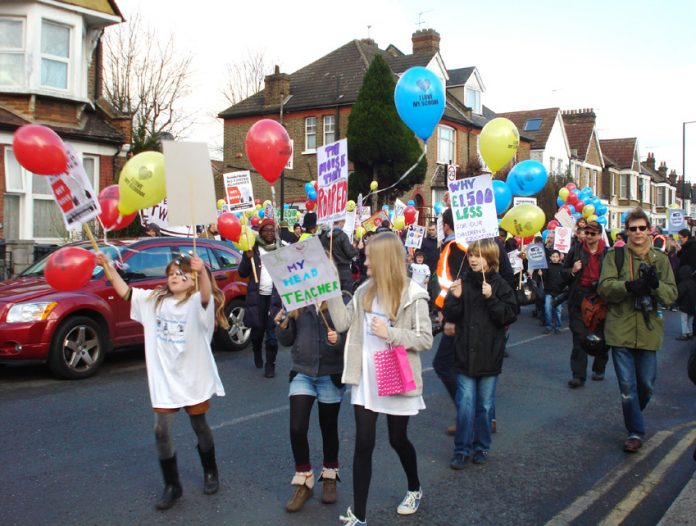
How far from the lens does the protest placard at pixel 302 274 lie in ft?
13.7

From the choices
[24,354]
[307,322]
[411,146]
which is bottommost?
[24,354]

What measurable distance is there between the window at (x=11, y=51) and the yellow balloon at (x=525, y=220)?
42.1 ft

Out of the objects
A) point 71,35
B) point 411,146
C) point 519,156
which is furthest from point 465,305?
point 519,156

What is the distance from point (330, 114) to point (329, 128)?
0.64m

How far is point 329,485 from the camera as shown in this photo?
448 cm

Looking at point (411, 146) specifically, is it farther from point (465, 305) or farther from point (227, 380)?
point (465, 305)

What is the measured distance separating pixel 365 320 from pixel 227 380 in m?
4.57

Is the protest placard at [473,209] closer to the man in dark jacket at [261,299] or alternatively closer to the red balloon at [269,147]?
the red balloon at [269,147]

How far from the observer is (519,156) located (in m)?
42.8

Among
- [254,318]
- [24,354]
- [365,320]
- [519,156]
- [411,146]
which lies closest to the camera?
[365,320]

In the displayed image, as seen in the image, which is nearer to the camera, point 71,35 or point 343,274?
point 343,274

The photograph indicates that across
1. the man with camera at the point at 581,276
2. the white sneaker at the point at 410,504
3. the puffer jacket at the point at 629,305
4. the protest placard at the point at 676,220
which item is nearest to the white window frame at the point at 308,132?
the protest placard at the point at 676,220

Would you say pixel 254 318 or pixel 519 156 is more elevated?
pixel 519 156

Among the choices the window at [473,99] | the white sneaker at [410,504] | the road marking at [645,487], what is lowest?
the road marking at [645,487]
